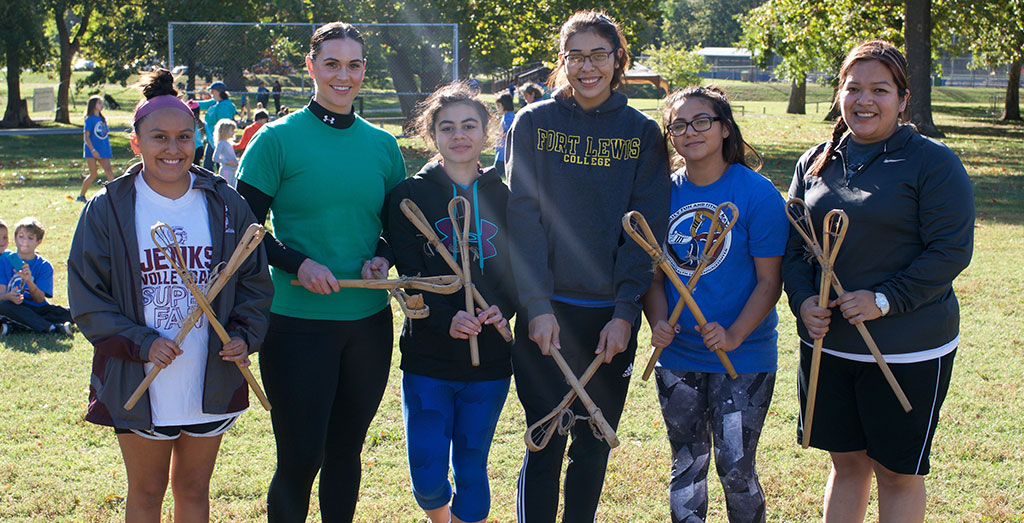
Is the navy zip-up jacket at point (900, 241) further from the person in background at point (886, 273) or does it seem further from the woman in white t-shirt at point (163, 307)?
the woman in white t-shirt at point (163, 307)

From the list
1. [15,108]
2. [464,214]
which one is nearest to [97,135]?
[464,214]

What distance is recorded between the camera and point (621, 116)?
3121 millimetres

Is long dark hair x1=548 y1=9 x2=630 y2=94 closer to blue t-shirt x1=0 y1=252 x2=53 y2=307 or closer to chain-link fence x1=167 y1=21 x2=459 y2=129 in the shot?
blue t-shirt x1=0 y1=252 x2=53 y2=307

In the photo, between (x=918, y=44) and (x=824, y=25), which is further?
(x=824, y=25)

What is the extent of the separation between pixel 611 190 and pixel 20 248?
6.04 metres

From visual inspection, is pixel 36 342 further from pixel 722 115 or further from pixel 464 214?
pixel 722 115

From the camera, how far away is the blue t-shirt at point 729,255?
10.2 feet

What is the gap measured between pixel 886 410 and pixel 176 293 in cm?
248

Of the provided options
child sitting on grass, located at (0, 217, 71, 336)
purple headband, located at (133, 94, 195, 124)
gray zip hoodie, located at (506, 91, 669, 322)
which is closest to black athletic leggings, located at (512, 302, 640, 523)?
gray zip hoodie, located at (506, 91, 669, 322)

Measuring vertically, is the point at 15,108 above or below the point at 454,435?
above

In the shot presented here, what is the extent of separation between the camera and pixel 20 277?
7102mm

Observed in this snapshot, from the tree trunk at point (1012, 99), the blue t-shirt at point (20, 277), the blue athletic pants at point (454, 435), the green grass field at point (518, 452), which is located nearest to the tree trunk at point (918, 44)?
the green grass field at point (518, 452)

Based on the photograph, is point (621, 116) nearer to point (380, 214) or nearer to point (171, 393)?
point (380, 214)

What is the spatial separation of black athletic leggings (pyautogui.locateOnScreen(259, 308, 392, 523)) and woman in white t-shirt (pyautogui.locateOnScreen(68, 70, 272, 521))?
193 millimetres
